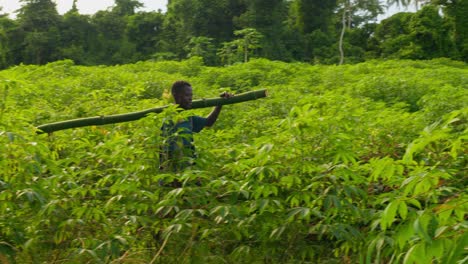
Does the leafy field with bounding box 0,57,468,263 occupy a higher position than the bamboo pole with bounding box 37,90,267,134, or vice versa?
the bamboo pole with bounding box 37,90,267,134

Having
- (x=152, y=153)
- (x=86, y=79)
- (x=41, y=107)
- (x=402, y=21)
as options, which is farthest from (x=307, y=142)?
(x=402, y=21)

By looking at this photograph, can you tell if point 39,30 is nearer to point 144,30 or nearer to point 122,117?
point 144,30

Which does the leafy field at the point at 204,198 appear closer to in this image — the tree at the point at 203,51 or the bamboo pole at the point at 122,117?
the bamboo pole at the point at 122,117

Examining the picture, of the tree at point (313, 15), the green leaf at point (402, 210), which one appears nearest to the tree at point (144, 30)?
the tree at point (313, 15)

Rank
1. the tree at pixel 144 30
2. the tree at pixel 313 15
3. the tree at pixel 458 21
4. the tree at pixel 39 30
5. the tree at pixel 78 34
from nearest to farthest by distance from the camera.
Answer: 1. the tree at pixel 458 21
2. the tree at pixel 39 30
3. the tree at pixel 78 34
4. the tree at pixel 313 15
5. the tree at pixel 144 30

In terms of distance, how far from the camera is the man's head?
12.4 feet

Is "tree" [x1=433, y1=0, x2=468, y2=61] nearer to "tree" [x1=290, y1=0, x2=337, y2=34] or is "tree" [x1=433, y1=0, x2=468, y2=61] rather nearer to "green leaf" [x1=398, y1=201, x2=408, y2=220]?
"tree" [x1=290, y1=0, x2=337, y2=34]

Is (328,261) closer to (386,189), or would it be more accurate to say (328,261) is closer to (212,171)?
(386,189)

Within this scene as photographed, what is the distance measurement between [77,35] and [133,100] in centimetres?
2203

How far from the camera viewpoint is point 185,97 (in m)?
3.82

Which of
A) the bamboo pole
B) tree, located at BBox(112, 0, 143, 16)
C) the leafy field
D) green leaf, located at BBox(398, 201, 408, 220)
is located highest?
tree, located at BBox(112, 0, 143, 16)

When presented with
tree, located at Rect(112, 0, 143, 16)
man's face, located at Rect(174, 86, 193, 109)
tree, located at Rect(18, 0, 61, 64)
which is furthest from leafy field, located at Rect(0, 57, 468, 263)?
tree, located at Rect(112, 0, 143, 16)

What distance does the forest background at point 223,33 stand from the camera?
21250 mm

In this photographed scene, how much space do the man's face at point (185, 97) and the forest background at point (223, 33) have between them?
16.0 meters
